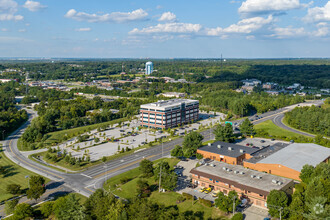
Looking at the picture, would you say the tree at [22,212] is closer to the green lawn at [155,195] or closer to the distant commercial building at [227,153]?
the green lawn at [155,195]

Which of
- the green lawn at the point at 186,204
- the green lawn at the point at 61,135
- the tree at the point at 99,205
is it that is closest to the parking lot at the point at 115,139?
the green lawn at the point at 61,135

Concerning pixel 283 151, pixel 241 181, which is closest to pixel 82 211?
pixel 241 181

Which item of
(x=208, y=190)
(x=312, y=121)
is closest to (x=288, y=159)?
(x=208, y=190)

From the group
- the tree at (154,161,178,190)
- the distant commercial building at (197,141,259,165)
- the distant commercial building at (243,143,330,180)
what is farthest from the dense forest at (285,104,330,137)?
the tree at (154,161,178,190)

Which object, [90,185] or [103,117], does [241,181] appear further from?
[103,117]

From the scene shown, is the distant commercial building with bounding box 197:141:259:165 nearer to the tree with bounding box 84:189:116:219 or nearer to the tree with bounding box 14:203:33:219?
the tree with bounding box 84:189:116:219
